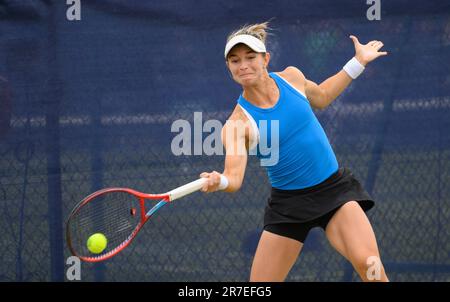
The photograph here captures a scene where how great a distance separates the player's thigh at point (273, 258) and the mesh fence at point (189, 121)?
89 centimetres

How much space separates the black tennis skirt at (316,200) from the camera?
3906 millimetres

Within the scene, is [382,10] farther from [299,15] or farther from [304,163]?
[304,163]

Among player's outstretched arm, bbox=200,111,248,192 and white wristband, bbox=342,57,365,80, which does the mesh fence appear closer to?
white wristband, bbox=342,57,365,80

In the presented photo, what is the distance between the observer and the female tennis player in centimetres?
380

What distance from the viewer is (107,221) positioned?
425 cm

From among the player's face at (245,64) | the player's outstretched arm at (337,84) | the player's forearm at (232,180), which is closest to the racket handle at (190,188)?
the player's forearm at (232,180)

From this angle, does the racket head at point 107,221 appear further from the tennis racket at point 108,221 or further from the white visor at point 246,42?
the white visor at point 246,42

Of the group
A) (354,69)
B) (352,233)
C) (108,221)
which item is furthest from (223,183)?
(354,69)

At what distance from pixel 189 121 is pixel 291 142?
1.03 m

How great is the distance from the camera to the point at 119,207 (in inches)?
162

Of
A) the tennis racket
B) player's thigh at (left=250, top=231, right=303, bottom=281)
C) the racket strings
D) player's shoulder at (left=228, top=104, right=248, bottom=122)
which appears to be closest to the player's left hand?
player's shoulder at (left=228, top=104, right=248, bottom=122)

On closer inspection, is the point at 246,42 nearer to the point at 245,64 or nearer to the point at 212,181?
the point at 245,64

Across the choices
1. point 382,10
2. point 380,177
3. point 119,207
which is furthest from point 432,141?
point 119,207

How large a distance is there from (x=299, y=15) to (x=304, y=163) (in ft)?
4.00
